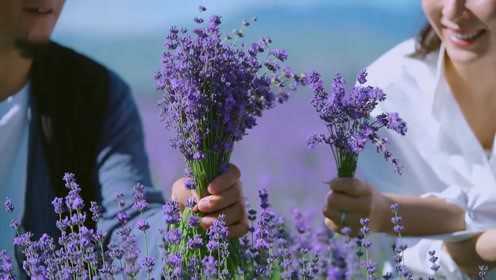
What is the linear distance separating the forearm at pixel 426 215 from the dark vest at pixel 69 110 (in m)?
0.88

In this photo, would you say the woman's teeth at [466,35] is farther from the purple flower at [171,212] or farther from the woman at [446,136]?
the purple flower at [171,212]

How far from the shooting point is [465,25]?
249 cm

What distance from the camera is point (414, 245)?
273 cm

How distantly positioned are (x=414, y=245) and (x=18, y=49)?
1308mm

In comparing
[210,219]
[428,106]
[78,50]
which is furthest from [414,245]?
[78,50]

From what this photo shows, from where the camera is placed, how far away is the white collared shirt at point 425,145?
2.69 meters

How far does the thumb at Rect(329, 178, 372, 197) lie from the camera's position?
1938 millimetres

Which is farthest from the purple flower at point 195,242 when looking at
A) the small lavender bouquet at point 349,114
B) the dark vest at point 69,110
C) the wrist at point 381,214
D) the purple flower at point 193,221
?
the dark vest at point 69,110

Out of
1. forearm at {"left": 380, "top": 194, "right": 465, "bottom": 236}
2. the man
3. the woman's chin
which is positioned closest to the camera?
forearm at {"left": 380, "top": 194, "right": 465, "bottom": 236}

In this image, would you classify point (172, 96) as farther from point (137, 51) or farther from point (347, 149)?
point (137, 51)

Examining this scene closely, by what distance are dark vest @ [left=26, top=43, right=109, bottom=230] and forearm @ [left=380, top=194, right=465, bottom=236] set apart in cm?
88

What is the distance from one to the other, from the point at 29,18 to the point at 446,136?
4.08 ft

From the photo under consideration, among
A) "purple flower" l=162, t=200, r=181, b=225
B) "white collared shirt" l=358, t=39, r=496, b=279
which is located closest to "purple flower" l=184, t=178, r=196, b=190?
"purple flower" l=162, t=200, r=181, b=225

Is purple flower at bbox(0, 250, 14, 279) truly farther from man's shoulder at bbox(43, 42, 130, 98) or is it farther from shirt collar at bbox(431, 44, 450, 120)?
shirt collar at bbox(431, 44, 450, 120)
